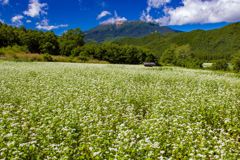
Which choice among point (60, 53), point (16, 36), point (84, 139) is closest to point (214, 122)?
point (84, 139)

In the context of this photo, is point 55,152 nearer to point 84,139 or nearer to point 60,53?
point 84,139

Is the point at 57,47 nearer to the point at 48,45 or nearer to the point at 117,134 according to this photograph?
the point at 48,45

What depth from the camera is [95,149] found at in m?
5.57

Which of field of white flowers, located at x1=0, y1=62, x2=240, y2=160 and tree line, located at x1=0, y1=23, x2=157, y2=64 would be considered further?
tree line, located at x1=0, y1=23, x2=157, y2=64

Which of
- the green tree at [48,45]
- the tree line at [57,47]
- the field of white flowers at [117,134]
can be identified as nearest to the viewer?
the field of white flowers at [117,134]

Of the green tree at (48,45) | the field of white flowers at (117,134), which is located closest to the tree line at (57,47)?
the green tree at (48,45)

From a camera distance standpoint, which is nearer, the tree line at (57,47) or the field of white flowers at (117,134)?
the field of white flowers at (117,134)

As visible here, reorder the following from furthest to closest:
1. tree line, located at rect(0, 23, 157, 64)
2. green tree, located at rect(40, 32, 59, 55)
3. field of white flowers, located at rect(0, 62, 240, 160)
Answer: green tree, located at rect(40, 32, 59, 55)
tree line, located at rect(0, 23, 157, 64)
field of white flowers, located at rect(0, 62, 240, 160)

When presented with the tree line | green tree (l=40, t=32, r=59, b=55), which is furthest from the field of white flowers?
green tree (l=40, t=32, r=59, b=55)

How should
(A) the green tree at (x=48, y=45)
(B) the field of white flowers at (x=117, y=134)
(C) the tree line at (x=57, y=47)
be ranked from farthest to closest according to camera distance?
(A) the green tree at (x=48, y=45) < (C) the tree line at (x=57, y=47) < (B) the field of white flowers at (x=117, y=134)

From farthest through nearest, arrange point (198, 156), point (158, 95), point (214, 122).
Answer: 1. point (158, 95)
2. point (214, 122)
3. point (198, 156)

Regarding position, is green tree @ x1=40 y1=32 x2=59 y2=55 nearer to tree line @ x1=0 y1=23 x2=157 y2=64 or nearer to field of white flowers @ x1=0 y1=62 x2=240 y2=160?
tree line @ x1=0 y1=23 x2=157 y2=64

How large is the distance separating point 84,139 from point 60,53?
77879 millimetres

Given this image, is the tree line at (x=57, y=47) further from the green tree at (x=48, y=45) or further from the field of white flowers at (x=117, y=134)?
the field of white flowers at (x=117, y=134)
